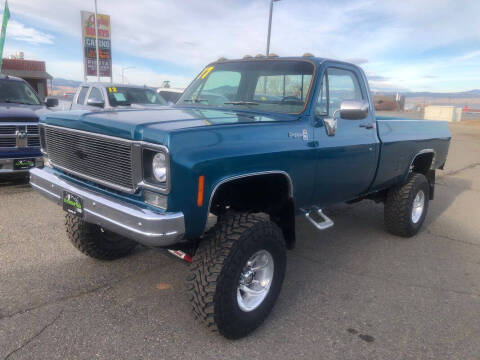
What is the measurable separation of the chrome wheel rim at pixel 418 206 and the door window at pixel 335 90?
1848mm

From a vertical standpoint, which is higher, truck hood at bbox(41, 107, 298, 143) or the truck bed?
truck hood at bbox(41, 107, 298, 143)

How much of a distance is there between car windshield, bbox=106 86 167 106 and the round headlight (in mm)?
7406

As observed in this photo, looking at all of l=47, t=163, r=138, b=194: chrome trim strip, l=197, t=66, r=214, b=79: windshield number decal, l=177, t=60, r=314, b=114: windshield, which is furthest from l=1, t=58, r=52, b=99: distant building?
l=47, t=163, r=138, b=194: chrome trim strip

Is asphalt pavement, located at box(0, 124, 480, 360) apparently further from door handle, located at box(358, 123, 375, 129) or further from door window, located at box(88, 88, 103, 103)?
door window, located at box(88, 88, 103, 103)

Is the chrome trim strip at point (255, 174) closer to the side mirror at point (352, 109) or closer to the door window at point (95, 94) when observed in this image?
the side mirror at point (352, 109)

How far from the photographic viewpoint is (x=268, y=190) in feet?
10.6

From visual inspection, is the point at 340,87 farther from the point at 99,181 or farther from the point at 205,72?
the point at 99,181

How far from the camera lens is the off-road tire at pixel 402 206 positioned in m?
4.90

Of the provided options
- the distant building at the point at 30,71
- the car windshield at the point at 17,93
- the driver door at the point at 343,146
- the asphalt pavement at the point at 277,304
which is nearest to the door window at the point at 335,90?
the driver door at the point at 343,146

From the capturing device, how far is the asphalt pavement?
8.86ft

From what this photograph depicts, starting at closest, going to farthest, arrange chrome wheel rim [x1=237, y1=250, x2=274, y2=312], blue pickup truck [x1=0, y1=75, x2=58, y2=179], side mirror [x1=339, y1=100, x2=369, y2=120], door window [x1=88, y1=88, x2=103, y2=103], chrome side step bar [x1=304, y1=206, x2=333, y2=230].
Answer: chrome wheel rim [x1=237, y1=250, x2=274, y2=312], side mirror [x1=339, y1=100, x2=369, y2=120], chrome side step bar [x1=304, y1=206, x2=333, y2=230], blue pickup truck [x1=0, y1=75, x2=58, y2=179], door window [x1=88, y1=88, x2=103, y2=103]

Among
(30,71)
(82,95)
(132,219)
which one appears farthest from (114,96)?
(30,71)

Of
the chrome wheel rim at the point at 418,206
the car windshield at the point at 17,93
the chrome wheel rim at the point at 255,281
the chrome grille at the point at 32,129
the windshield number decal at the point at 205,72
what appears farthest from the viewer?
the car windshield at the point at 17,93

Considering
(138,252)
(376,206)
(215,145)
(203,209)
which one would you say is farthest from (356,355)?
(376,206)
